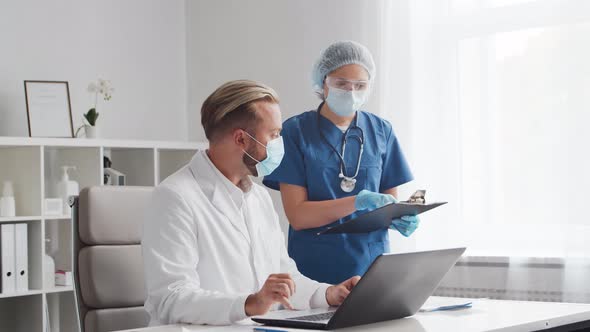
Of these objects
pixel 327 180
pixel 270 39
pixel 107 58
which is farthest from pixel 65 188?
pixel 327 180

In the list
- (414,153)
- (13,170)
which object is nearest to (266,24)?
(414,153)

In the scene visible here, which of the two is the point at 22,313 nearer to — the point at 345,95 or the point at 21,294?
the point at 21,294

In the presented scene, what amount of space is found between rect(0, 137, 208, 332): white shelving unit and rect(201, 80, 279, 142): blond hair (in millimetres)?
1902

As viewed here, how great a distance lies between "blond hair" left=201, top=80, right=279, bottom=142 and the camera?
1.92 meters

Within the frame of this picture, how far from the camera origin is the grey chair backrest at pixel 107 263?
1938 millimetres

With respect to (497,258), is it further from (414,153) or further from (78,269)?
(78,269)

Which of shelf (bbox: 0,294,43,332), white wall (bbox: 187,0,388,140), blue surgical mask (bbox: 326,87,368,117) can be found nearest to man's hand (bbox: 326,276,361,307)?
blue surgical mask (bbox: 326,87,368,117)

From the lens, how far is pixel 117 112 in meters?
4.41

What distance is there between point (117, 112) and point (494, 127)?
1.99 metres

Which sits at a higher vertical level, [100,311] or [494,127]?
[494,127]

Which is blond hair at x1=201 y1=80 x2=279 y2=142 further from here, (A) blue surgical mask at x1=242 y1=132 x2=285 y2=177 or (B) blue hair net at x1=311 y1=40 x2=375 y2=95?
(B) blue hair net at x1=311 y1=40 x2=375 y2=95

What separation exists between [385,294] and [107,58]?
3.10m

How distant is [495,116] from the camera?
349cm

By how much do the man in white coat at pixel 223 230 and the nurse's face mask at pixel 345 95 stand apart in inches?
22.5
